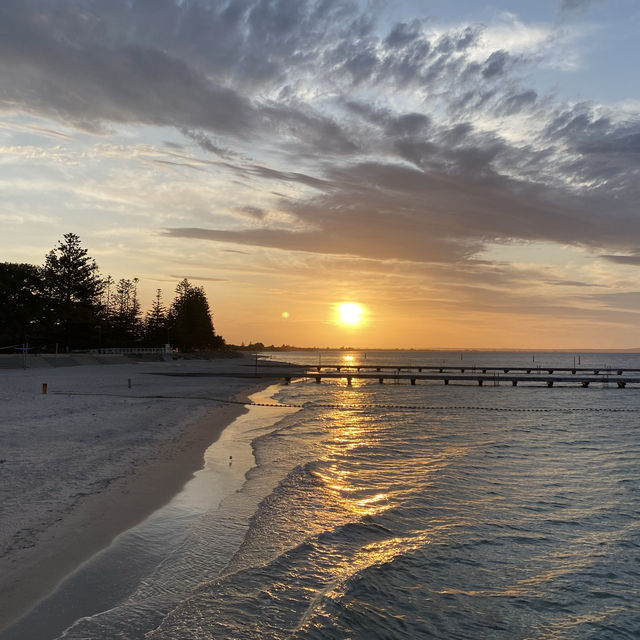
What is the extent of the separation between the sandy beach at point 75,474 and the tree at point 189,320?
115 metres

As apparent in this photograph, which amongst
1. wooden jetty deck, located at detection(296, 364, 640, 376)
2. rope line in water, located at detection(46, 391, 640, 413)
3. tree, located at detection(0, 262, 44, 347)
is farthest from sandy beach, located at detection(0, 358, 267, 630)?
tree, located at detection(0, 262, 44, 347)

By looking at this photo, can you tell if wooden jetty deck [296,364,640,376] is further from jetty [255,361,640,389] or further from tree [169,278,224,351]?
tree [169,278,224,351]

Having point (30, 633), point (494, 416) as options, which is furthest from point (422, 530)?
point (494, 416)

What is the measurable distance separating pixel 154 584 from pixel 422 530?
18.0ft

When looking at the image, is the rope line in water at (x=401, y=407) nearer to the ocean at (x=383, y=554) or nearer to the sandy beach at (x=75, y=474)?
the sandy beach at (x=75, y=474)

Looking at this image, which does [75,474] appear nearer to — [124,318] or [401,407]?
[401,407]

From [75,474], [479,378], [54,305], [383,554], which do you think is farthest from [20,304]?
[383,554]

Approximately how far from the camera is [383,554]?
9000 mm

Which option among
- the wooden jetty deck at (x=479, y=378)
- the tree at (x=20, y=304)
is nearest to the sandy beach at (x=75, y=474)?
the wooden jetty deck at (x=479, y=378)

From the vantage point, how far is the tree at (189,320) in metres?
140

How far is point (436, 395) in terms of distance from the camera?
49.5m

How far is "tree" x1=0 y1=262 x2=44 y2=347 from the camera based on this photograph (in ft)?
279

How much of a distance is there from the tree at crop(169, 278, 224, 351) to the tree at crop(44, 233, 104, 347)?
42.0m

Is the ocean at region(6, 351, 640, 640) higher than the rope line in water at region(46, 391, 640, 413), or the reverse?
the ocean at region(6, 351, 640, 640)
